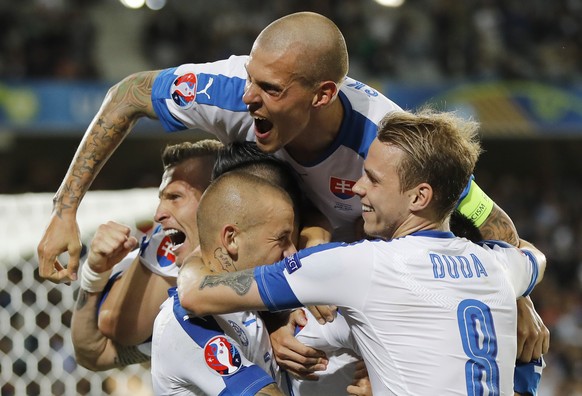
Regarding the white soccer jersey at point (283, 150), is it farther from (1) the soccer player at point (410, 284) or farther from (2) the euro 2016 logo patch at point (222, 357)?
(2) the euro 2016 logo patch at point (222, 357)

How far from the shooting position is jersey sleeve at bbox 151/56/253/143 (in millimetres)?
3107

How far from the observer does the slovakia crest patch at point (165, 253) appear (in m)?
3.49

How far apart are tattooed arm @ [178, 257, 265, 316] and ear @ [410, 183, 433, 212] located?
482mm

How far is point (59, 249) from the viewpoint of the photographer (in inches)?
120

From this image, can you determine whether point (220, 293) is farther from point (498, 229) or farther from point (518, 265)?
point (498, 229)

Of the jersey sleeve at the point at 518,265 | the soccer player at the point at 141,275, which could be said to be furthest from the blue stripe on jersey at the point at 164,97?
the jersey sleeve at the point at 518,265

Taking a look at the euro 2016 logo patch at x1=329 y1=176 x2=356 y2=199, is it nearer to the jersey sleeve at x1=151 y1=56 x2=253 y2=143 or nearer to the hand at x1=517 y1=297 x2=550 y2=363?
the jersey sleeve at x1=151 y1=56 x2=253 y2=143

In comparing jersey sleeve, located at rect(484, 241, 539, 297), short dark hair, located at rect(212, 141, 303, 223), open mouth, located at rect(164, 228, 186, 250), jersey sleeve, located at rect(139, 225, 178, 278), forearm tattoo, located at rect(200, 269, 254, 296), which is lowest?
jersey sleeve, located at rect(139, 225, 178, 278)

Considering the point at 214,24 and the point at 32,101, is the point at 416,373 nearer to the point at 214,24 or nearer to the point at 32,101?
the point at 32,101

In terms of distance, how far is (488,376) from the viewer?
7.95ft

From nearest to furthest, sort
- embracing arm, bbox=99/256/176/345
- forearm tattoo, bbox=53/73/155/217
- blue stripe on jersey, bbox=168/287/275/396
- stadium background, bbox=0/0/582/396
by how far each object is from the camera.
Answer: blue stripe on jersey, bbox=168/287/275/396
forearm tattoo, bbox=53/73/155/217
embracing arm, bbox=99/256/176/345
stadium background, bbox=0/0/582/396

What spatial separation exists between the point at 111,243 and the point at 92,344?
665 millimetres

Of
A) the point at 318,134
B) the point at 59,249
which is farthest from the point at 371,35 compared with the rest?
the point at 59,249

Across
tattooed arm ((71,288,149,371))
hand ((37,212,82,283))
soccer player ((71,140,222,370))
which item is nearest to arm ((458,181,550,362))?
soccer player ((71,140,222,370))
